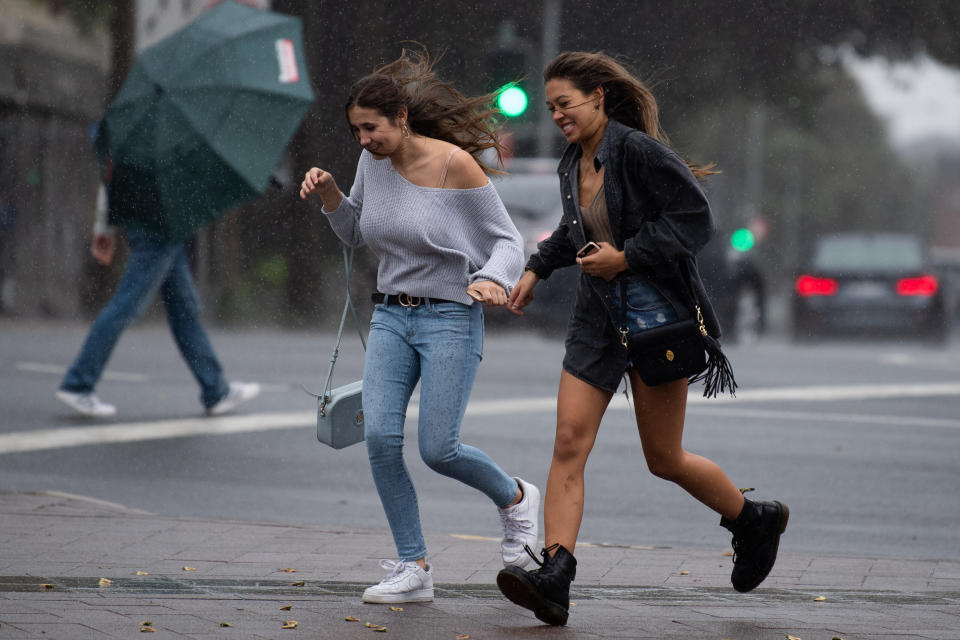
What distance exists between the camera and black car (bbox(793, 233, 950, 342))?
18.6 m

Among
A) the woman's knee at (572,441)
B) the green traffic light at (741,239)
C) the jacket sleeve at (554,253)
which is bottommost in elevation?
the green traffic light at (741,239)

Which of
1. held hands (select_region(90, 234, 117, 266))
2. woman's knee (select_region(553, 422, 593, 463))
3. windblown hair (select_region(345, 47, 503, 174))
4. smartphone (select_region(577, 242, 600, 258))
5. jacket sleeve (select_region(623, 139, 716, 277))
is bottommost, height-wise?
held hands (select_region(90, 234, 117, 266))

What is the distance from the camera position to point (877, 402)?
11.4m

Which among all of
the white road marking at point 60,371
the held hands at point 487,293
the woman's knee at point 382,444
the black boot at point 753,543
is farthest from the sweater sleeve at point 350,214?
the white road marking at point 60,371

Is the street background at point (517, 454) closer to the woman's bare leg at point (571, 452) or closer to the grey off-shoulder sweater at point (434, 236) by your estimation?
the woman's bare leg at point (571, 452)

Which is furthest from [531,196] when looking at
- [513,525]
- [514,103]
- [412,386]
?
[412,386]

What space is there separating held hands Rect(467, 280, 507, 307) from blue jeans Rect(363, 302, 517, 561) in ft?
0.65

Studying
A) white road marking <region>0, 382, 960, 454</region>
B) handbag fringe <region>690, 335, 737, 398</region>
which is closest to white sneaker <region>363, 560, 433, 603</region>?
handbag fringe <region>690, 335, 737, 398</region>

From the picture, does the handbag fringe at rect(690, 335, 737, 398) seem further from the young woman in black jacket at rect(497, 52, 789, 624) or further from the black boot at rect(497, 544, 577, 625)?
the black boot at rect(497, 544, 577, 625)

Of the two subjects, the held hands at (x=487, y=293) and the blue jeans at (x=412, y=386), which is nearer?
the held hands at (x=487, y=293)

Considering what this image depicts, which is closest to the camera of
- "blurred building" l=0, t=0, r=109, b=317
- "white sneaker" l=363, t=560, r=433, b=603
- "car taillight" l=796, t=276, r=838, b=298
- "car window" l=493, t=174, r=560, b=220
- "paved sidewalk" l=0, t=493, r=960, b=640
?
"paved sidewalk" l=0, t=493, r=960, b=640

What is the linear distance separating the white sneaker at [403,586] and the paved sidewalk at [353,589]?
47 millimetres

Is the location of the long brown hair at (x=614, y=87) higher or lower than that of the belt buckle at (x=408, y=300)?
higher

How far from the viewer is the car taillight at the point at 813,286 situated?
19.4 meters
